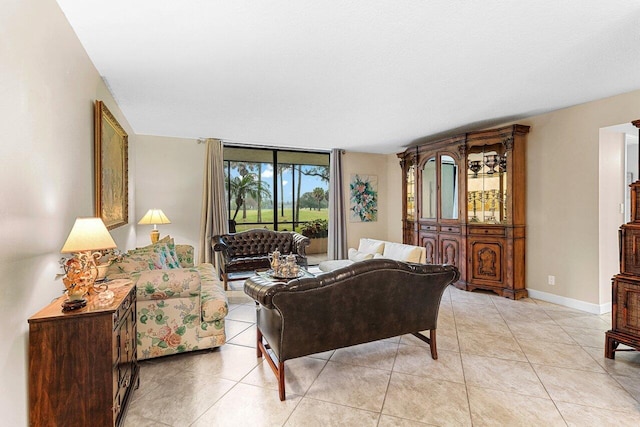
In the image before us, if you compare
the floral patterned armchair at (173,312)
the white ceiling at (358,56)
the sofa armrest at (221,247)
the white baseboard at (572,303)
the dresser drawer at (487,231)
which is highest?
the white ceiling at (358,56)

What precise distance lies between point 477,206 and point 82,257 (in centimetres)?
484

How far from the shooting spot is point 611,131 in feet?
12.3

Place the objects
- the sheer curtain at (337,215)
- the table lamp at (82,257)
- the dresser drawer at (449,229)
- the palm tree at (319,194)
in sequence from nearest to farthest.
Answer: the table lamp at (82,257) < the dresser drawer at (449,229) < the sheer curtain at (337,215) < the palm tree at (319,194)

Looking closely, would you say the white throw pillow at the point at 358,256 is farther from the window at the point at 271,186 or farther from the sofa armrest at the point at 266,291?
the window at the point at 271,186

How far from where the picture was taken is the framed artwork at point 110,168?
8.77 feet

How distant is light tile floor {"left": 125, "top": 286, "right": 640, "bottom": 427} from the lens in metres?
1.95

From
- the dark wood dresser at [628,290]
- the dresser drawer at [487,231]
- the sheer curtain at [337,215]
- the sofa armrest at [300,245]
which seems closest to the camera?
the dark wood dresser at [628,290]

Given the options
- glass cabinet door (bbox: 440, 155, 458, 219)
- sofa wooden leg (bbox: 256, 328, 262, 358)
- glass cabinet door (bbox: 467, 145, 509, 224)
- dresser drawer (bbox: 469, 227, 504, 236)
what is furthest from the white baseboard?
sofa wooden leg (bbox: 256, 328, 262, 358)

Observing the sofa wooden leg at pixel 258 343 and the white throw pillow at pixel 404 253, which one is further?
the white throw pillow at pixel 404 253

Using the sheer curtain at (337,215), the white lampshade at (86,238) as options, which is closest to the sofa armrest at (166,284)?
the white lampshade at (86,238)

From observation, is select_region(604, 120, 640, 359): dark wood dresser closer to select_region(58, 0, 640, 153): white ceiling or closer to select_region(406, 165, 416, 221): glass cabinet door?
select_region(58, 0, 640, 153): white ceiling

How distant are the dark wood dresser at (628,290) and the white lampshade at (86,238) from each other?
12.6 feet

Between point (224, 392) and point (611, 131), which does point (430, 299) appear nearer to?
point (224, 392)

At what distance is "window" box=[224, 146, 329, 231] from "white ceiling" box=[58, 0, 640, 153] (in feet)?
6.86
